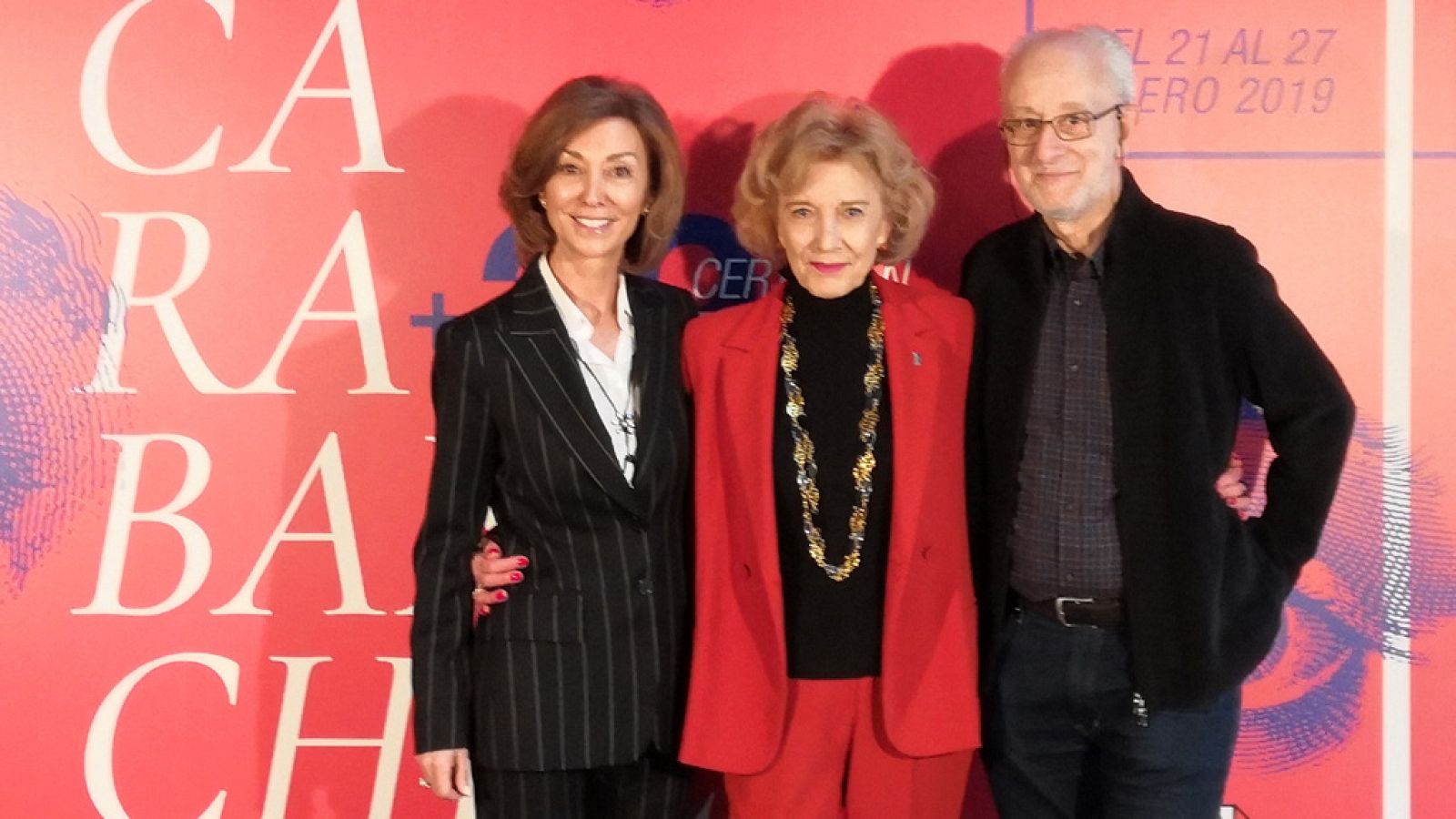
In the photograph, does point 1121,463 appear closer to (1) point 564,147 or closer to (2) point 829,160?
(2) point 829,160

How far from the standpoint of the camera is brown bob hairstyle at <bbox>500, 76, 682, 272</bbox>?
215cm

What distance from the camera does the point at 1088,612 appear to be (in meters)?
2.09

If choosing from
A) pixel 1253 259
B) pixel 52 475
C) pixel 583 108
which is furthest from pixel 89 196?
pixel 1253 259

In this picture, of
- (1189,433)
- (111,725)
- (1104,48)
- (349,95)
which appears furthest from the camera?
(111,725)

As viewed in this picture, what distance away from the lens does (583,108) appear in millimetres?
2145

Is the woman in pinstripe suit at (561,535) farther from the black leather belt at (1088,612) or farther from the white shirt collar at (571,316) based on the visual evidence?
the black leather belt at (1088,612)

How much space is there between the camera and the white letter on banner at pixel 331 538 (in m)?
2.80

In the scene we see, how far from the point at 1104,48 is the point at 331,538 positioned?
188 cm

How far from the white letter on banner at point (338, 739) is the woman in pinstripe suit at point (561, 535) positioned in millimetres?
760

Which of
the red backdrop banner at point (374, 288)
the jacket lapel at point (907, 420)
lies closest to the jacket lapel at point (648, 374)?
the jacket lapel at point (907, 420)

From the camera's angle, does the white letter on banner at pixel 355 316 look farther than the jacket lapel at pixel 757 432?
Yes

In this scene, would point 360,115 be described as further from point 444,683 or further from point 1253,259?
point 1253,259

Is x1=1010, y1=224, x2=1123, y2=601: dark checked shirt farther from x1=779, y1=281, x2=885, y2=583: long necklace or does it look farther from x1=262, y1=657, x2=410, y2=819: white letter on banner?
x1=262, y1=657, x2=410, y2=819: white letter on banner

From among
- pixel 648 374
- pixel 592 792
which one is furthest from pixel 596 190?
pixel 592 792
